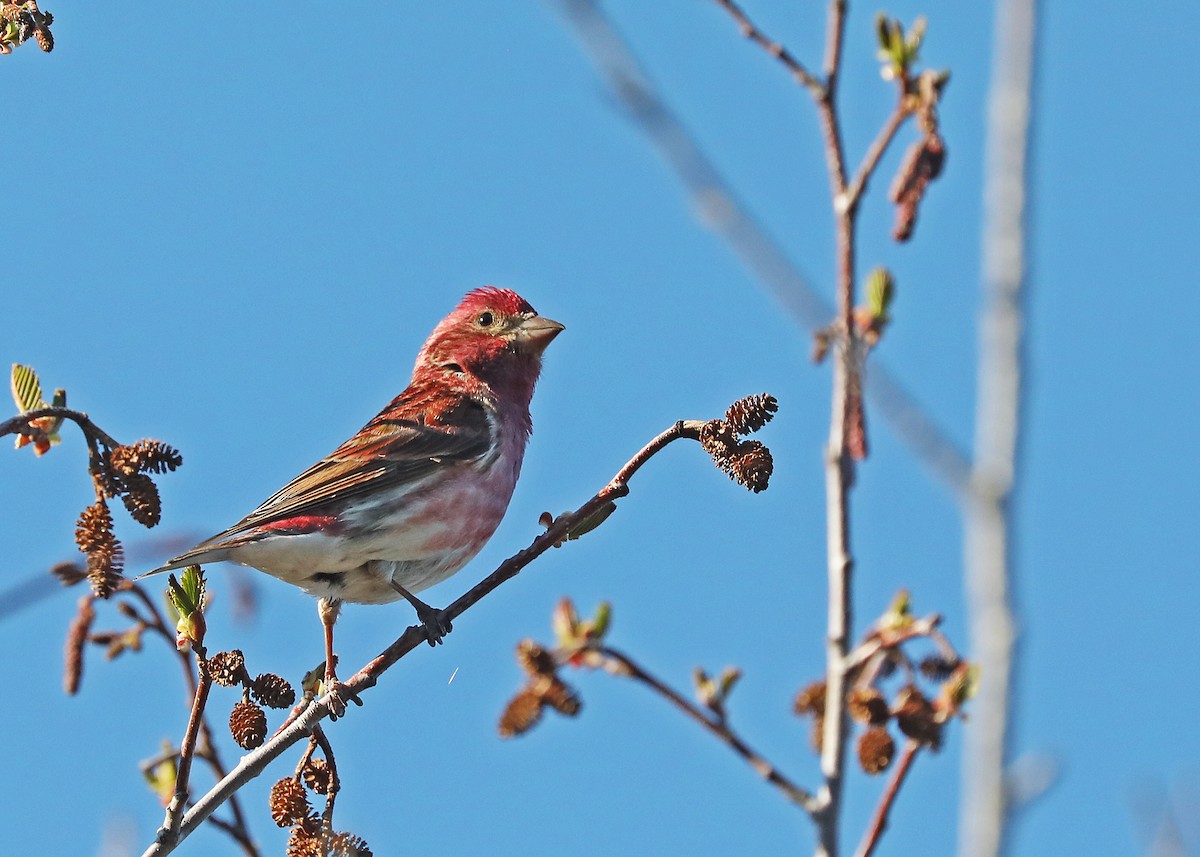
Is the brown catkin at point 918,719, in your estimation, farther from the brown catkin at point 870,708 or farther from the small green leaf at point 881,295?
the small green leaf at point 881,295

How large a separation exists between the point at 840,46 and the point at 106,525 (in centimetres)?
243

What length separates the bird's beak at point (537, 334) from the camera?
27.4 feet

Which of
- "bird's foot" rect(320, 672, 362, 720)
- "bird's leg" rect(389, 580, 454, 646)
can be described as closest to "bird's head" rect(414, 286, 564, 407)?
"bird's leg" rect(389, 580, 454, 646)

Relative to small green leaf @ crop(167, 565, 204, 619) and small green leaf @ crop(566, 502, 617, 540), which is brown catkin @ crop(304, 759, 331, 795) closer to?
small green leaf @ crop(167, 565, 204, 619)

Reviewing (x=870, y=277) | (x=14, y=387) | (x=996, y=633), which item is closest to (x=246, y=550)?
(x=14, y=387)

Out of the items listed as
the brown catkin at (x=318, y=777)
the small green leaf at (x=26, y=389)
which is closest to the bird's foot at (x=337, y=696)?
the brown catkin at (x=318, y=777)

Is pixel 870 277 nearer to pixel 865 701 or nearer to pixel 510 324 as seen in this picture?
pixel 865 701

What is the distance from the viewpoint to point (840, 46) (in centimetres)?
404

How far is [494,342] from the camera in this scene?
8.53 metres

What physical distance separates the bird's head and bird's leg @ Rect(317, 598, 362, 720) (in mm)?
1980

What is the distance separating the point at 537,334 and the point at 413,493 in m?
1.66

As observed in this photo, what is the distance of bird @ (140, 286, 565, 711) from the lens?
6578 millimetres

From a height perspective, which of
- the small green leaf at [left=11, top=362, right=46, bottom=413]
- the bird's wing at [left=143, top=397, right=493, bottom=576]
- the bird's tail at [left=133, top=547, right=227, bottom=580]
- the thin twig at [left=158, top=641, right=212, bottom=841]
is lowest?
the thin twig at [left=158, top=641, right=212, bottom=841]

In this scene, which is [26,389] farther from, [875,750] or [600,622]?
[875,750]
